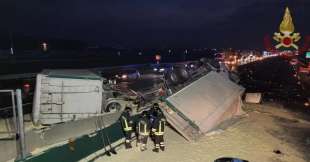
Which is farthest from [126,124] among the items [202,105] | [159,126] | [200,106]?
[202,105]

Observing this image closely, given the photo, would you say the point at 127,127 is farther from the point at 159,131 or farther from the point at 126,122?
the point at 159,131

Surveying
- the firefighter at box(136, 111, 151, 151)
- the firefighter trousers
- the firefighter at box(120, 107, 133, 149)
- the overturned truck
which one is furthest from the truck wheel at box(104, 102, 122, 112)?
the firefighter trousers

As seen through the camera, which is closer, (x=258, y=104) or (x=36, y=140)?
(x=36, y=140)

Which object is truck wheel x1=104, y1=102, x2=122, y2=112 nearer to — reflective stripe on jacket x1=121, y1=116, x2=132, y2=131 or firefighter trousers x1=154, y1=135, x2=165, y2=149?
reflective stripe on jacket x1=121, y1=116, x2=132, y2=131

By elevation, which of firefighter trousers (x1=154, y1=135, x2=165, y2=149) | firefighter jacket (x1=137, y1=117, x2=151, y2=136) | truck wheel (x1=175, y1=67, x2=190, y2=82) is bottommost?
firefighter trousers (x1=154, y1=135, x2=165, y2=149)

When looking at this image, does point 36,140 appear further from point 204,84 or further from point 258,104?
point 258,104

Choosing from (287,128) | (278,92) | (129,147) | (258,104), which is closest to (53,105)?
(129,147)

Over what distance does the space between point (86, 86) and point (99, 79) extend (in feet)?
2.36

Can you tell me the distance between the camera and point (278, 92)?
1248 inches

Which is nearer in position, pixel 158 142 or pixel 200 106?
pixel 158 142

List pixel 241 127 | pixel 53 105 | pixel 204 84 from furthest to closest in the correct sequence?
pixel 204 84, pixel 241 127, pixel 53 105

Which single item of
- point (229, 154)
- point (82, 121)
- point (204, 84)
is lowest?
point (229, 154)

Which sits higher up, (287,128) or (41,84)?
(41,84)

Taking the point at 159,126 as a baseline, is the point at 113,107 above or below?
above
